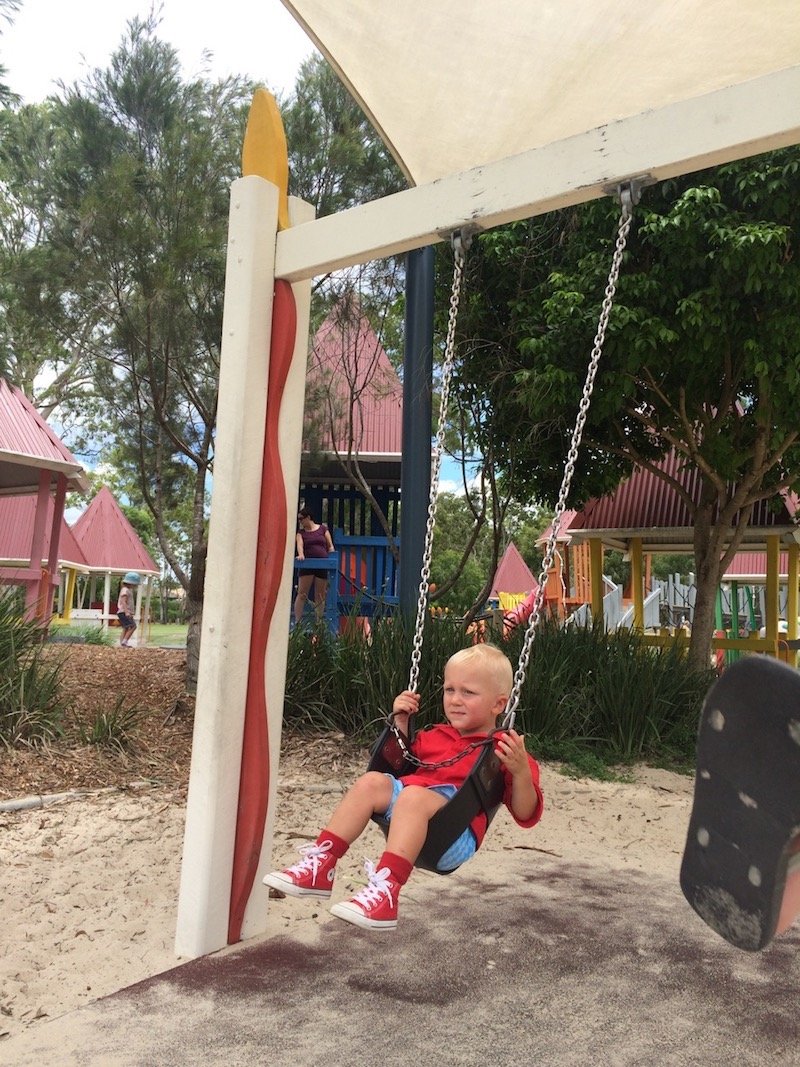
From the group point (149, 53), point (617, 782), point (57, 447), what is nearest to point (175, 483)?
point (57, 447)

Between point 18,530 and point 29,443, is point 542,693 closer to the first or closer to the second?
point 29,443

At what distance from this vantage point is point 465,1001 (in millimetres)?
2639

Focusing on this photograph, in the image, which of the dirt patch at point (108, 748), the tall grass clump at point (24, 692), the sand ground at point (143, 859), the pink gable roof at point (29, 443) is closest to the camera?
the sand ground at point (143, 859)

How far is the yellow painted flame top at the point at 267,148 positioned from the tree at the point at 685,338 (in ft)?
11.9

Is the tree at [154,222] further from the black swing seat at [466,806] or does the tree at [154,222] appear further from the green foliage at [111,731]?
the black swing seat at [466,806]

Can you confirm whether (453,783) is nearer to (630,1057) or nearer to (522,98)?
(630,1057)

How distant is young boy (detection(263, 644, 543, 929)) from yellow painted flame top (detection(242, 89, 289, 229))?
178cm

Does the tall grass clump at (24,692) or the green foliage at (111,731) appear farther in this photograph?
the green foliage at (111,731)

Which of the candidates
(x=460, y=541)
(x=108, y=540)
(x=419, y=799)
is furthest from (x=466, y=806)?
(x=460, y=541)

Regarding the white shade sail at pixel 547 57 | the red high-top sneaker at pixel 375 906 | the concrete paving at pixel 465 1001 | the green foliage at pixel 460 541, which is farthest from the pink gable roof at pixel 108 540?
the red high-top sneaker at pixel 375 906

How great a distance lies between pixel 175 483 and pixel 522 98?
6114mm

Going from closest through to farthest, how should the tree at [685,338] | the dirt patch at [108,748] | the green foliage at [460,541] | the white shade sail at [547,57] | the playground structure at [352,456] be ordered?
the white shade sail at [547,57] < the dirt patch at [108,748] < the tree at [685,338] < the playground structure at [352,456] < the green foliage at [460,541]

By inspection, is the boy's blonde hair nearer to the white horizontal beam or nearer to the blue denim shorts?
the blue denim shorts

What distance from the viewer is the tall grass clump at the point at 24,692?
526 centimetres
